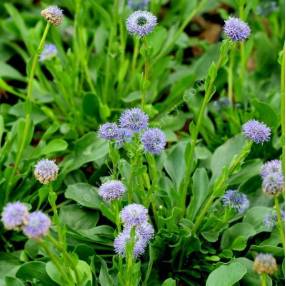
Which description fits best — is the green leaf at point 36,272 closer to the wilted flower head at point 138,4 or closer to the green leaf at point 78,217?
the green leaf at point 78,217

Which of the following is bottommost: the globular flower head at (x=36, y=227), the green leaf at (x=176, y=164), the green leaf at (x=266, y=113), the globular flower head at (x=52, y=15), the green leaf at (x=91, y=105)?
the globular flower head at (x=36, y=227)

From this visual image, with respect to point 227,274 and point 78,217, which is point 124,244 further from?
point 78,217

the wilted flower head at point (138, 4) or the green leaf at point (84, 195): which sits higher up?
→ the wilted flower head at point (138, 4)

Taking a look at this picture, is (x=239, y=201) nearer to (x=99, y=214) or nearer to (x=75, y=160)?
(x=99, y=214)

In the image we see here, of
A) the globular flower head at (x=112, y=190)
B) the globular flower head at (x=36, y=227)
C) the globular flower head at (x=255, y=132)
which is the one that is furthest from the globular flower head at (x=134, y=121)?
the globular flower head at (x=36, y=227)

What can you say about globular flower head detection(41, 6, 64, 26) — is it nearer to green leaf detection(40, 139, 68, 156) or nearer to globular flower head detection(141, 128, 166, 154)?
globular flower head detection(141, 128, 166, 154)

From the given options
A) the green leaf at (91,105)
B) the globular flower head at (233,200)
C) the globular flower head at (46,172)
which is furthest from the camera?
the green leaf at (91,105)

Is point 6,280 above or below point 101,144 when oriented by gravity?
below

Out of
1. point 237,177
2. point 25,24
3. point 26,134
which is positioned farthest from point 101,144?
point 25,24
